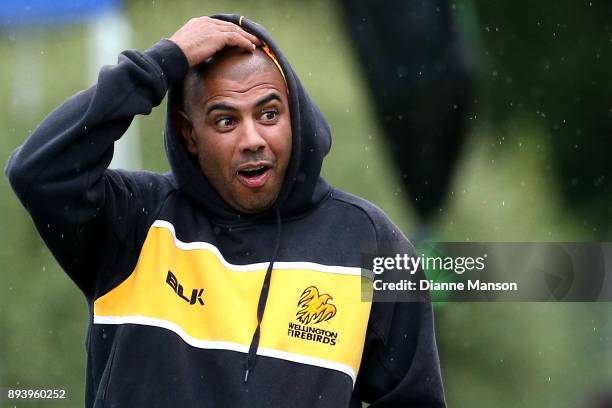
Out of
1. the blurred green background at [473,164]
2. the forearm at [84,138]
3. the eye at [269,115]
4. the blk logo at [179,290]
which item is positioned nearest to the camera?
the forearm at [84,138]

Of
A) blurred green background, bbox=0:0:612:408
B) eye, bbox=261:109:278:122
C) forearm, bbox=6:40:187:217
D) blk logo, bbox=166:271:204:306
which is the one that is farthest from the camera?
blurred green background, bbox=0:0:612:408

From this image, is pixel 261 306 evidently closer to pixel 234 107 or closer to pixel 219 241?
pixel 219 241

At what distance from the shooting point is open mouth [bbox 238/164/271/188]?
249 cm

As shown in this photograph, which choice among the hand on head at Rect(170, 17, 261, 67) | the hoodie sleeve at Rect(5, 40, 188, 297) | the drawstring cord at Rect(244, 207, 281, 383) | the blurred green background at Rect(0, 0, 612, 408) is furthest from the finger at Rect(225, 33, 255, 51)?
the blurred green background at Rect(0, 0, 612, 408)

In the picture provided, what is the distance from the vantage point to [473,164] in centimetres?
480

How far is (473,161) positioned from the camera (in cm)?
479

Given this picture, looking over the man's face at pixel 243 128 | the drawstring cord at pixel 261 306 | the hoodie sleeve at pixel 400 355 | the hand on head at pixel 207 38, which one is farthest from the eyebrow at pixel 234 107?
the hoodie sleeve at pixel 400 355

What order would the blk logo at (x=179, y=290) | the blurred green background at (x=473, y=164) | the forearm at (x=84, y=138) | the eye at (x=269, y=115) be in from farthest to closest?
the blurred green background at (x=473, y=164)
the eye at (x=269, y=115)
the blk logo at (x=179, y=290)
the forearm at (x=84, y=138)

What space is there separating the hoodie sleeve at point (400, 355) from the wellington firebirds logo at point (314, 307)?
4.9 inches

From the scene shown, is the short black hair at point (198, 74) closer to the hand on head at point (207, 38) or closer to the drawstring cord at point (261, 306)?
the hand on head at point (207, 38)

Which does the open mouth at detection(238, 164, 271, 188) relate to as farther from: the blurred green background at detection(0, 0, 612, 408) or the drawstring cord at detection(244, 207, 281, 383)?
the blurred green background at detection(0, 0, 612, 408)

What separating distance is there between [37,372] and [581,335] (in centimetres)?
234

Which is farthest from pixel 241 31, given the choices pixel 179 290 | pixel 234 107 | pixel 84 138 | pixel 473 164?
pixel 473 164

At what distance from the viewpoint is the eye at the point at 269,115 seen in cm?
252
